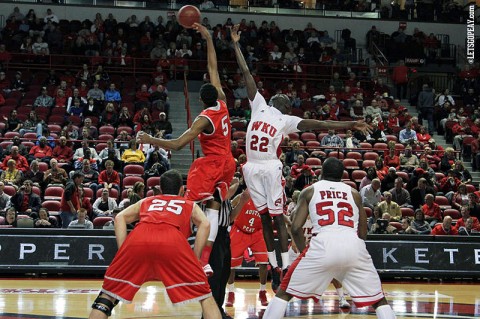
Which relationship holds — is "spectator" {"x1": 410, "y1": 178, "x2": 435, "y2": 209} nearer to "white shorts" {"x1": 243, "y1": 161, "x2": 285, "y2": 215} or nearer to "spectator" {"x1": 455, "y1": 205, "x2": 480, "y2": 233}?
"spectator" {"x1": 455, "y1": 205, "x2": 480, "y2": 233}

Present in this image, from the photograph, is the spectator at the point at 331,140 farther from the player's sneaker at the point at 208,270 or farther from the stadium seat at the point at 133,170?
the player's sneaker at the point at 208,270

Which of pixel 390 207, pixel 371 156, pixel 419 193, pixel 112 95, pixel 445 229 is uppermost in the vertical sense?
pixel 112 95

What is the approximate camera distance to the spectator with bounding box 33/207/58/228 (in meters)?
16.6

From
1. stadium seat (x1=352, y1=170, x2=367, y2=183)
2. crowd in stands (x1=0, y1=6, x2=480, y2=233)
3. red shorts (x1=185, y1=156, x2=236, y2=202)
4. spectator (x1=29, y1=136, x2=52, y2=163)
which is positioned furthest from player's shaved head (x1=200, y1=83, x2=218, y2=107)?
stadium seat (x1=352, y1=170, x2=367, y2=183)

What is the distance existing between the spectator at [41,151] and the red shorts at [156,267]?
518 inches

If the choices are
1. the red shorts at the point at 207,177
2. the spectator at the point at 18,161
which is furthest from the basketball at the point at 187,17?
the spectator at the point at 18,161

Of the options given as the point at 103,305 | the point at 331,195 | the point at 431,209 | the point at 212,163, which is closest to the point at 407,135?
the point at 431,209

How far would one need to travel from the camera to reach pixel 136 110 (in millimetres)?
24609

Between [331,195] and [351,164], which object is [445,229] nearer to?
[351,164]

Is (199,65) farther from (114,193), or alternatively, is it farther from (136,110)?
(114,193)

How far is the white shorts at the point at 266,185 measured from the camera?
34.3 ft

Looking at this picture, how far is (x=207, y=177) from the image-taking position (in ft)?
31.9

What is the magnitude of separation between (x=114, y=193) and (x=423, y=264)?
6764mm

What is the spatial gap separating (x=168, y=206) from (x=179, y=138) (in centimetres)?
138
